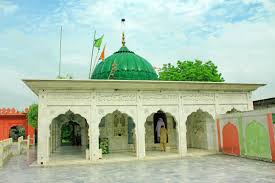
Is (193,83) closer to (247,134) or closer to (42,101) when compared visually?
(247,134)

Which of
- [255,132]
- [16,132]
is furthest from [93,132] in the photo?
[16,132]

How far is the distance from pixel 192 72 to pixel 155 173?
15.7 metres

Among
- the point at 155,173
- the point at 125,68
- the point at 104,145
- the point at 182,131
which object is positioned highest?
the point at 125,68

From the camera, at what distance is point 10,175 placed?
851cm

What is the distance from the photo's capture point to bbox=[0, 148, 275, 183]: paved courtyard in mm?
7191

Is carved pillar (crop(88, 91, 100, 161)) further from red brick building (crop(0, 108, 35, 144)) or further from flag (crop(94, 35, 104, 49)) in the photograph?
→ red brick building (crop(0, 108, 35, 144))

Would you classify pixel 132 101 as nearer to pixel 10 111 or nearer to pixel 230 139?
pixel 230 139

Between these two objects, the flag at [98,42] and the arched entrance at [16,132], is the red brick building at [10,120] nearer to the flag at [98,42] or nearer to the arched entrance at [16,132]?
the arched entrance at [16,132]

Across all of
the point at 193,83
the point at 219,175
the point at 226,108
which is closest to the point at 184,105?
the point at 193,83

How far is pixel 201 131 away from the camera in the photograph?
14.3 m

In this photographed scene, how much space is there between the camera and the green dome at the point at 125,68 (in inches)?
586

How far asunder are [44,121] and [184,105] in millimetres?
6269

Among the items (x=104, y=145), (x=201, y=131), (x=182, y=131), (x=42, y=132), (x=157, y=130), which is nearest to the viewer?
(x=42, y=132)

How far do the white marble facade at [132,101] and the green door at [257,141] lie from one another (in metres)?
2.30
